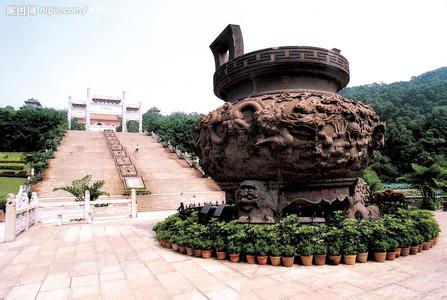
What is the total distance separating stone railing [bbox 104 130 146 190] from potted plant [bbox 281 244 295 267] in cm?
1709

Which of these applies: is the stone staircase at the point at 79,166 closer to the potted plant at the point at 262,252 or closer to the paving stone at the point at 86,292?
the paving stone at the point at 86,292

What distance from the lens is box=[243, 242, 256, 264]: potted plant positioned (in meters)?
5.60

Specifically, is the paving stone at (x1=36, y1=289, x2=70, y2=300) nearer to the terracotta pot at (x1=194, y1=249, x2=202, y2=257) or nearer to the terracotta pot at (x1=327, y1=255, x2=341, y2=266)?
the terracotta pot at (x1=194, y1=249, x2=202, y2=257)

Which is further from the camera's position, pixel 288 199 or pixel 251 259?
pixel 288 199

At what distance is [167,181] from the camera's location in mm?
24109

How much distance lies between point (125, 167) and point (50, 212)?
44.3 feet

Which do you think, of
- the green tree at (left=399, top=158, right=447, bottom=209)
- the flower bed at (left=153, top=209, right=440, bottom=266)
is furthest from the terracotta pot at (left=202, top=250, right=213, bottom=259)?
the green tree at (left=399, top=158, right=447, bottom=209)

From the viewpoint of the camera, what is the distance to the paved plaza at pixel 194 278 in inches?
167

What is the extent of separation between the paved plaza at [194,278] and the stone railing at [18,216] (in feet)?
6.45

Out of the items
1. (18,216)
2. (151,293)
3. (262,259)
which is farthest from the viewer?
(18,216)

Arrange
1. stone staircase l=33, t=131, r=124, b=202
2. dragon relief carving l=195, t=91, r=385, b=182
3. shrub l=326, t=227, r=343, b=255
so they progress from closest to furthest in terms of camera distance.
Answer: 1. shrub l=326, t=227, r=343, b=255
2. dragon relief carving l=195, t=91, r=385, b=182
3. stone staircase l=33, t=131, r=124, b=202

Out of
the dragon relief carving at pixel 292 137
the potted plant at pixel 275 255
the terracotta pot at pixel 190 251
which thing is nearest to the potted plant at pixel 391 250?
the dragon relief carving at pixel 292 137

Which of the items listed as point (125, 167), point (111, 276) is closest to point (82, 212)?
point (111, 276)

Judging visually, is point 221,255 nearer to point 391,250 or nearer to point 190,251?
point 190,251
